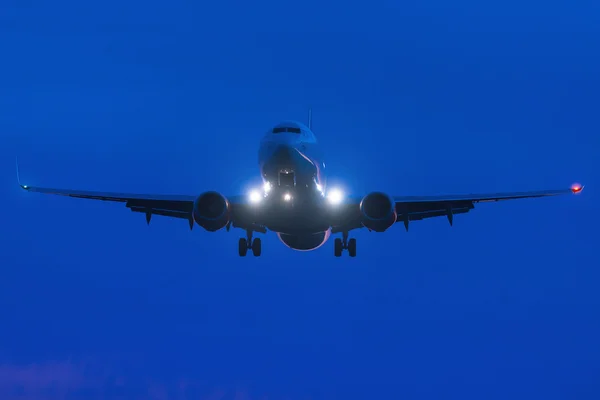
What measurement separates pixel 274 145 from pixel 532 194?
11.7m

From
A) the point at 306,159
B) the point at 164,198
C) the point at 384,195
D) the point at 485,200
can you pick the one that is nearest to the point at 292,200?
the point at 306,159

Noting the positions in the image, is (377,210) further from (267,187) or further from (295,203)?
(267,187)

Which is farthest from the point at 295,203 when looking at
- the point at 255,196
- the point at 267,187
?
the point at 255,196

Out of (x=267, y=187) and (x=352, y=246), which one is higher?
(x=267, y=187)

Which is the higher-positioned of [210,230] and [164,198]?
[164,198]

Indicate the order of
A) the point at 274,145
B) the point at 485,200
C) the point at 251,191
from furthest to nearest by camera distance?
the point at 485,200 → the point at 251,191 → the point at 274,145

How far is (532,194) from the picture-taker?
36188 mm

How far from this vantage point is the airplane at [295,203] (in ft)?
108

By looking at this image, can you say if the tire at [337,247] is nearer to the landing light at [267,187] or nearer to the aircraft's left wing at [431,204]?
the aircraft's left wing at [431,204]

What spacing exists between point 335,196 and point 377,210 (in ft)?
8.94

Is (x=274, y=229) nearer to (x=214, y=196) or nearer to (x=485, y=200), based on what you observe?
(x=214, y=196)

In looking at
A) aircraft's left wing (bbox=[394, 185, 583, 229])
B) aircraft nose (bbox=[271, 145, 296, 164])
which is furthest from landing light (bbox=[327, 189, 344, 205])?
aircraft nose (bbox=[271, 145, 296, 164])

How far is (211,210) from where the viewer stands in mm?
33125

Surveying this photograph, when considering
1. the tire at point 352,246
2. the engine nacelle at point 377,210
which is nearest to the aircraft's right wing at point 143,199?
the engine nacelle at point 377,210
